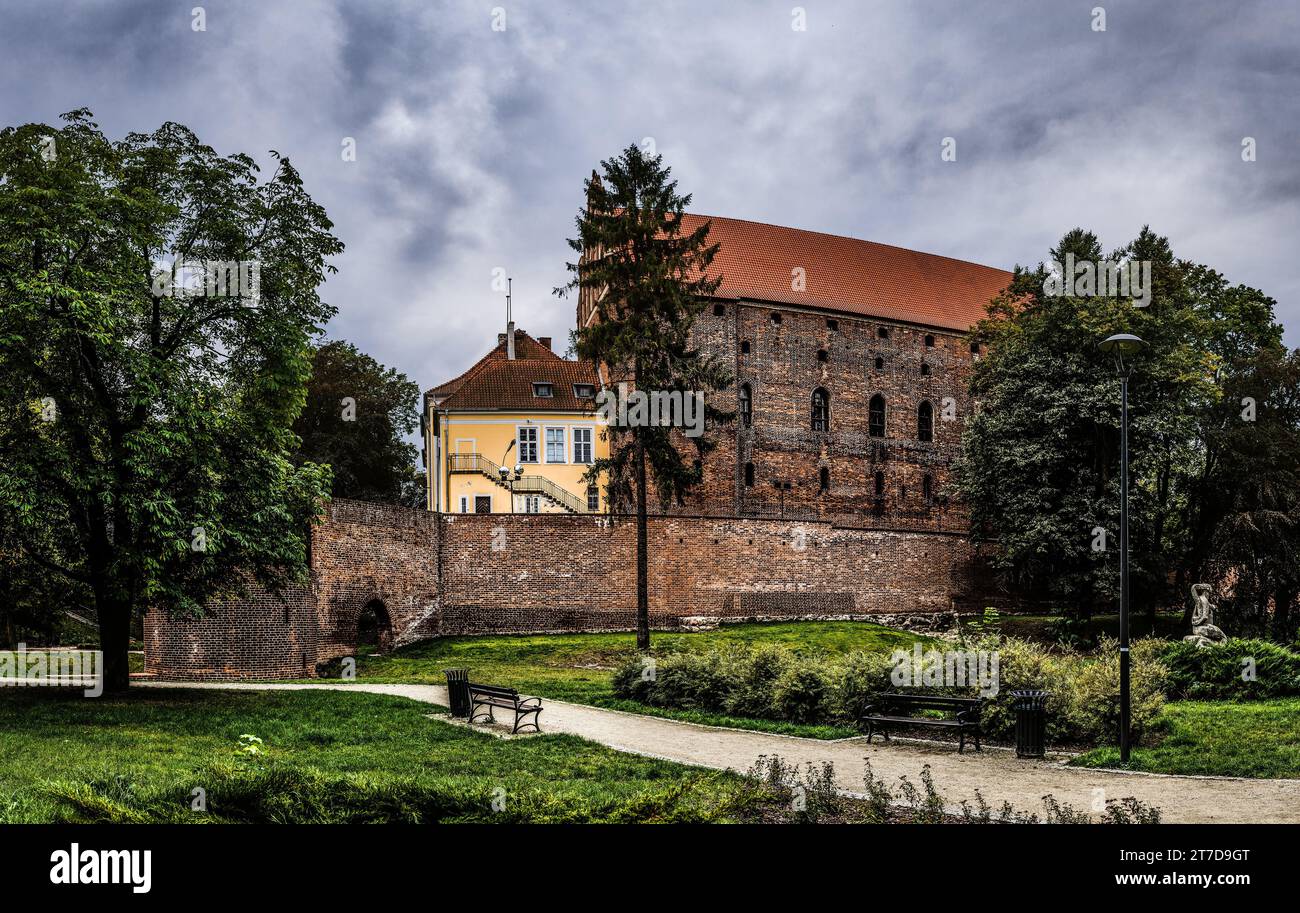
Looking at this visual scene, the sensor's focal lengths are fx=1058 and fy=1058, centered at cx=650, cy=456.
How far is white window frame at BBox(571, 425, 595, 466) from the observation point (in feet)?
152

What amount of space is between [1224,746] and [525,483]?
3363 centimetres

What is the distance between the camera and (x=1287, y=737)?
13.7 metres

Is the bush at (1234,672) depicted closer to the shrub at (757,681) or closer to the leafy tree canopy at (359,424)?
the shrub at (757,681)

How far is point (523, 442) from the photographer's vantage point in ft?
150

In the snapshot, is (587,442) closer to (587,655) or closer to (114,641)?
(587,655)

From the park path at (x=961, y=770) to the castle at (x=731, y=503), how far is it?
1161cm

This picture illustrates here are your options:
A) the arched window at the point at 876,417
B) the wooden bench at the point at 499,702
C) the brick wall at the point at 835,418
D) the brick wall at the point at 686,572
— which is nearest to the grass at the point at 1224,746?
the wooden bench at the point at 499,702

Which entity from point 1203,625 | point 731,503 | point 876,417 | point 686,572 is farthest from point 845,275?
point 1203,625

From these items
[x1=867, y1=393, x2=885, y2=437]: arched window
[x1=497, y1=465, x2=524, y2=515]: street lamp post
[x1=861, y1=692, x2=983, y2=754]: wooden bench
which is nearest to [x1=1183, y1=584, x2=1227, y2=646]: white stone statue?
[x1=861, y1=692, x2=983, y2=754]: wooden bench

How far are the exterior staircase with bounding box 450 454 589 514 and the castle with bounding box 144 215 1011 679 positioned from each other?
11 cm

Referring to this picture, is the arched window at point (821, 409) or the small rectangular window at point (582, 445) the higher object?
the arched window at point (821, 409)

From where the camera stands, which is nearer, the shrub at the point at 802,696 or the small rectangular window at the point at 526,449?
the shrub at the point at 802,696

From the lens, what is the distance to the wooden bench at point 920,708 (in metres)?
14.2

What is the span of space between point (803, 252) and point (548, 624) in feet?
85.3
